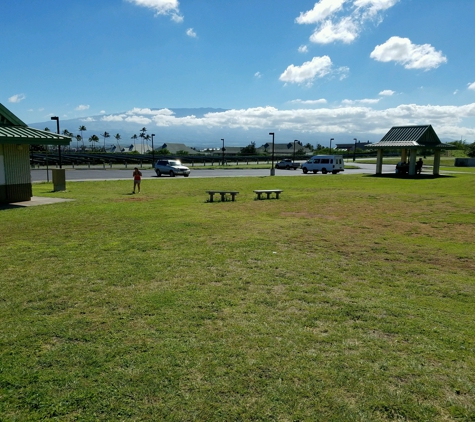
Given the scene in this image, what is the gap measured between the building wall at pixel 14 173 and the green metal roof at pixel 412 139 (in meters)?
27.5

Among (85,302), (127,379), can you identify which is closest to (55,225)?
(85,302)

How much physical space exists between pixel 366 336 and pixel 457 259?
14.9ft

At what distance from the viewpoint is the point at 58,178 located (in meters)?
22.5

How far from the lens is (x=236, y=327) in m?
4.67

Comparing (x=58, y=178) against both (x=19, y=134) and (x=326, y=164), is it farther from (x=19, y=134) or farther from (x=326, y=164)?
(x=326, y=164)

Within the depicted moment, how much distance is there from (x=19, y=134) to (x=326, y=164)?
110 feet

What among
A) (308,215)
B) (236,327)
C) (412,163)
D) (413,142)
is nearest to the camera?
(236,327)

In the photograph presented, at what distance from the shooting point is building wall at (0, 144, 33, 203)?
16156 mm

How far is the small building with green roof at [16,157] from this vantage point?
15.9m

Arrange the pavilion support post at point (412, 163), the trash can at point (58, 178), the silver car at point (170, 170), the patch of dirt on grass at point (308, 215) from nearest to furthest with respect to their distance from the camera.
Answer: the patch of dirt on grass at point (308, 215), the trash can at point (58, 178), the pavilion support post at point (412, 163), the silver car at point (170, 170)

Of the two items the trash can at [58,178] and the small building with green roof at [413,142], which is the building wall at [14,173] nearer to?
Answer: the trash can at [58,178]

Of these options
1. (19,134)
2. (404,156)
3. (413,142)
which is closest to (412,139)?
(413,142)

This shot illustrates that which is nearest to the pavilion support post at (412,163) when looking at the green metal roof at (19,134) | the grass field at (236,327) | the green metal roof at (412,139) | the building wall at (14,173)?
the green metal roof at (412,139)

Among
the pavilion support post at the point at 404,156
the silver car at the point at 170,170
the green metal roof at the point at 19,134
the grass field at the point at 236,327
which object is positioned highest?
the green metal roof at the point at 19,134
